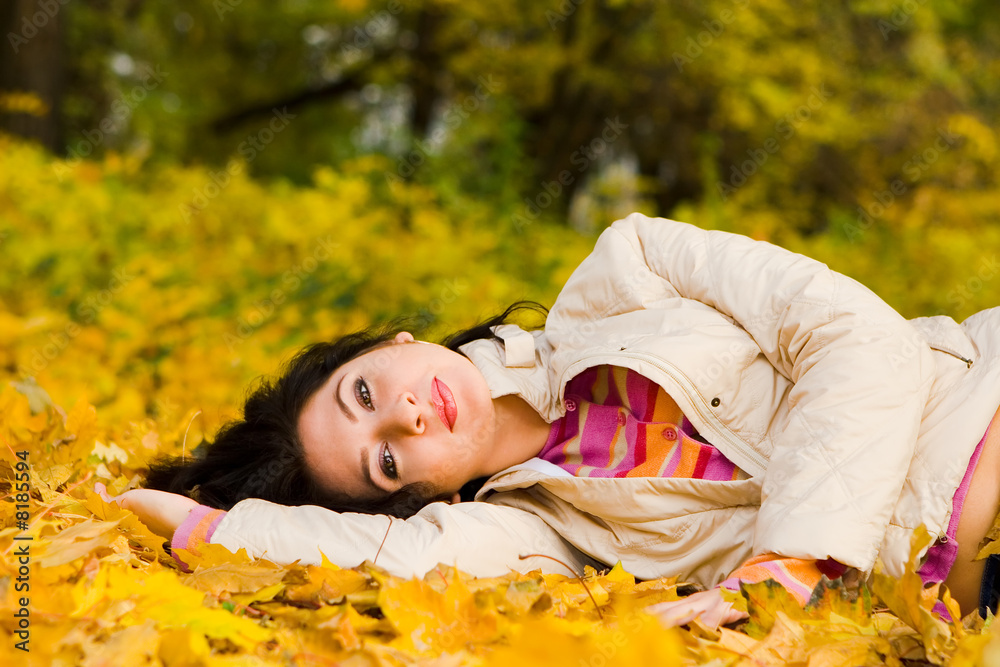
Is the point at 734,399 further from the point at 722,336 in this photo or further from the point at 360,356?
the point at 360,356

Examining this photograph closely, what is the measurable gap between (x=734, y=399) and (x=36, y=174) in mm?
5202

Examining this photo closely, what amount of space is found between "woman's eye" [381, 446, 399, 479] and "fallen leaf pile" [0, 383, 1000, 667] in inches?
16.3

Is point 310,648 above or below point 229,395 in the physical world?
above

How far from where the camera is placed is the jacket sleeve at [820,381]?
1625 millimetres

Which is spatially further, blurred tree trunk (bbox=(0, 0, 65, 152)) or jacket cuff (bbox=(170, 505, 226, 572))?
blurred tree trunk (bbox=(0, 0, 65, 152))

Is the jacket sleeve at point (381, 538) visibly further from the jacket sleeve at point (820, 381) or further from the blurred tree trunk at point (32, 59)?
the blurred tree trunk at point (32, 59)

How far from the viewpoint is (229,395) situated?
10.9 feet

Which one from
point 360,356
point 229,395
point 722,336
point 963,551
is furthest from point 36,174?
point 963,551
